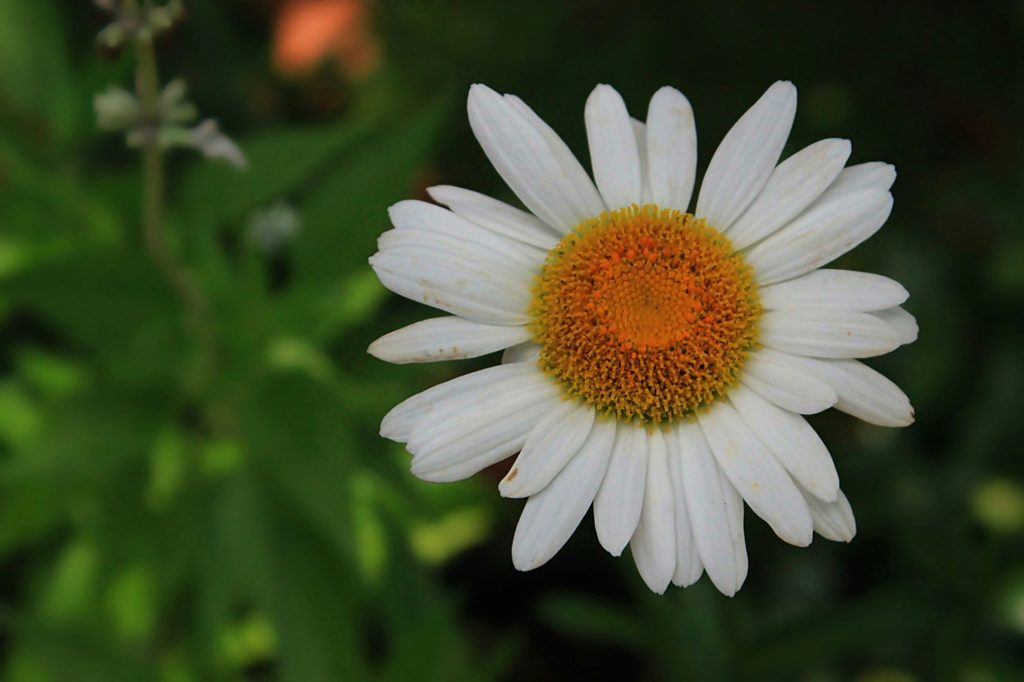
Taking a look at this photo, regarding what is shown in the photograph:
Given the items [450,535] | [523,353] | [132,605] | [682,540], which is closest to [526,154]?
[523,353]

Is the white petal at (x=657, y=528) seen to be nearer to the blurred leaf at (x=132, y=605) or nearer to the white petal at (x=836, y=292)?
the white petal at (x=836, y=292)

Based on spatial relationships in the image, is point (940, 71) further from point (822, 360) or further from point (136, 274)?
point (136, 274)

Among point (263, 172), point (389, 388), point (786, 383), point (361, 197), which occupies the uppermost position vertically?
point (263, 172)

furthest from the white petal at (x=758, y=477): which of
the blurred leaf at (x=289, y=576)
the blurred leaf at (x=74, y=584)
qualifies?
the blurred leaf at (x=74, y=584)

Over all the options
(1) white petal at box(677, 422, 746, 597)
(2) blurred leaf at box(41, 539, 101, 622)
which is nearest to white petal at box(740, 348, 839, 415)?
(1) white petal at box(677, 422, 746, 597)

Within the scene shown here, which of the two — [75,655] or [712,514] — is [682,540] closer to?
[712,514]

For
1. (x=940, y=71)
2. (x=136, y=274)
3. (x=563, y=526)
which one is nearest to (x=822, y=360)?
(x=563, y=526)
